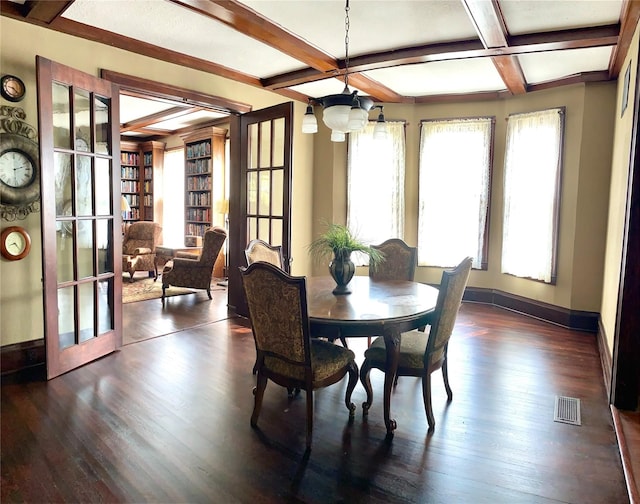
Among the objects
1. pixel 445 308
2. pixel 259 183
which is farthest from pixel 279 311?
pixel 259 183

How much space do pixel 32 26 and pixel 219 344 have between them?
9.43 feet

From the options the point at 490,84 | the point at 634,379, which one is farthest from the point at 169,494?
the point at 490,84

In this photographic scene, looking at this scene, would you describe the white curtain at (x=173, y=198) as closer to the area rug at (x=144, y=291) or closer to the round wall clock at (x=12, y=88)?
the area rug at (x=144, y=291)

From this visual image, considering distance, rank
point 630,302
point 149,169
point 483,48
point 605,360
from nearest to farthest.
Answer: point 630,302 < point 605,360 < point 483,48 < point 149,169

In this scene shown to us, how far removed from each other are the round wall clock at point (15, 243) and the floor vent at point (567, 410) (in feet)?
12.4

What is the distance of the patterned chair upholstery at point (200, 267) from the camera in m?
5.92

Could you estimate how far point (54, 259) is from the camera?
3229 millimetres

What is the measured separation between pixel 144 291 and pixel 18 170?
3478 millimetres

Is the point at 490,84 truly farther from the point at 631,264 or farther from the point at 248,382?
the point at 248,382

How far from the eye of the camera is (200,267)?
19.6 feet

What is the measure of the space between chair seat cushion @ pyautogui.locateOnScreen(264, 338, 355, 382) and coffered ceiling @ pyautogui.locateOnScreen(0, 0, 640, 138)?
2301 millimetres

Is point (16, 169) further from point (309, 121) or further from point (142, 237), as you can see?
point (142, 237)

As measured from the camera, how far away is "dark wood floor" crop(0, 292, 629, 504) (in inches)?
81.4

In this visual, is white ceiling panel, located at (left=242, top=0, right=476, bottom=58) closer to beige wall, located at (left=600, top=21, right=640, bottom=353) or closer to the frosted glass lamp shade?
the frosted glass lamp shade
